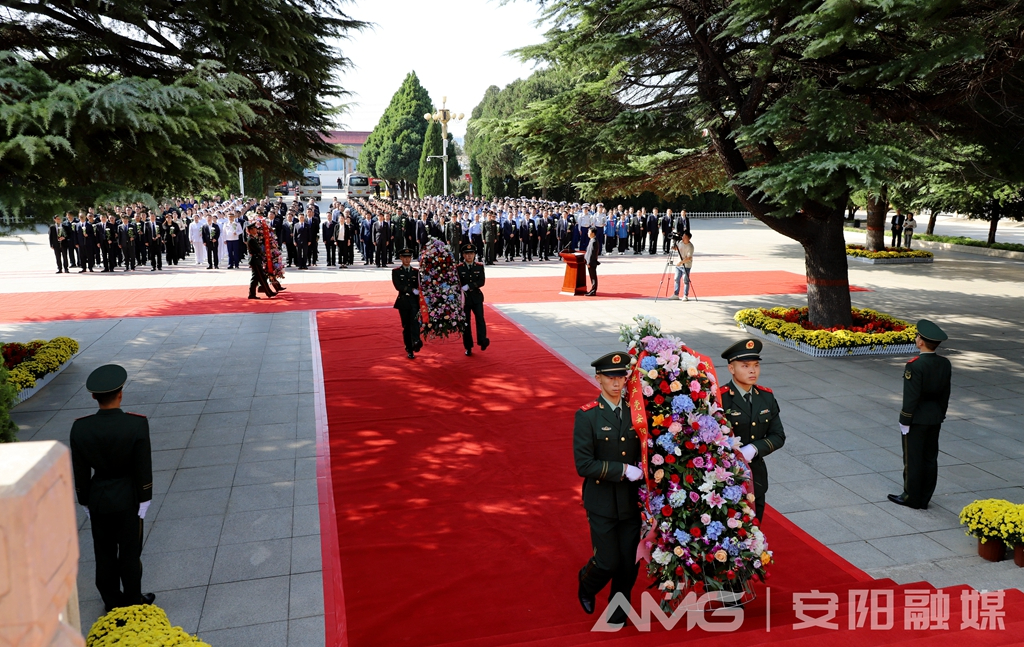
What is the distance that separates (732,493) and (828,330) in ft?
30.5

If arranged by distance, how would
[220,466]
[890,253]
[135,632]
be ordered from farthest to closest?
[890,253] → [220,466] → [135,632]

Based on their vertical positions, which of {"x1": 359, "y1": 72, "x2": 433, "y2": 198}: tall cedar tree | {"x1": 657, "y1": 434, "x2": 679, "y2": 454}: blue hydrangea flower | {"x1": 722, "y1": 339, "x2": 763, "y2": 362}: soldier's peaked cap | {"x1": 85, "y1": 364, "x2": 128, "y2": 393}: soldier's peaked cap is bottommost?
{"x1": 657, "y1": 434, "x2": 679, "y2": 454}: blue hydrangea flower

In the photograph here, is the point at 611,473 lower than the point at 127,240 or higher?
lower

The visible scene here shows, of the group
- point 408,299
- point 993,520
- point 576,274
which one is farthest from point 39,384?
point 576,274

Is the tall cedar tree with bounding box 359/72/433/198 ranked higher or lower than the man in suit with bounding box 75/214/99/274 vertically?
higher

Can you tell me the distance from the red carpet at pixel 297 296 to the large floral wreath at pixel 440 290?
5065mm

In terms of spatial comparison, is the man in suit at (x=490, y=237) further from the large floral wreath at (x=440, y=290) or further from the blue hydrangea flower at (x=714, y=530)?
the blue hydrangea flower at (x=714, y=530)

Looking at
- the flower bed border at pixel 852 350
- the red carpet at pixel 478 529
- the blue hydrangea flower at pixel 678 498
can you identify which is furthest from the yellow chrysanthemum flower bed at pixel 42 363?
the flower bed border at pixel 852 350

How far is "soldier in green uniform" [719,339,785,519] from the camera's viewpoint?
17.3ft

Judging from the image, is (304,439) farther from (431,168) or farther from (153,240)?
(431,168)

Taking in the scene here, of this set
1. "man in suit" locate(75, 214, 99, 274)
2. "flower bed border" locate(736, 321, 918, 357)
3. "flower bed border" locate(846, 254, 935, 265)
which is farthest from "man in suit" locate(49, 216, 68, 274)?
"flower bed border" locate(846, 254, 935, 265)

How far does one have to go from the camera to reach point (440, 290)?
1192 cm

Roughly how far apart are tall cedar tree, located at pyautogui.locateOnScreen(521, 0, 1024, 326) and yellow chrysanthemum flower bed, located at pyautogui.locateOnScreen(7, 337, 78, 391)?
8.28 meters

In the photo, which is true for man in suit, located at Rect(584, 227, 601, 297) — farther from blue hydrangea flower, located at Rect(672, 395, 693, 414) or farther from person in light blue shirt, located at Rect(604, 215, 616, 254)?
blue hydrangea flower, located at Rect(672, 395, 693, 414)
